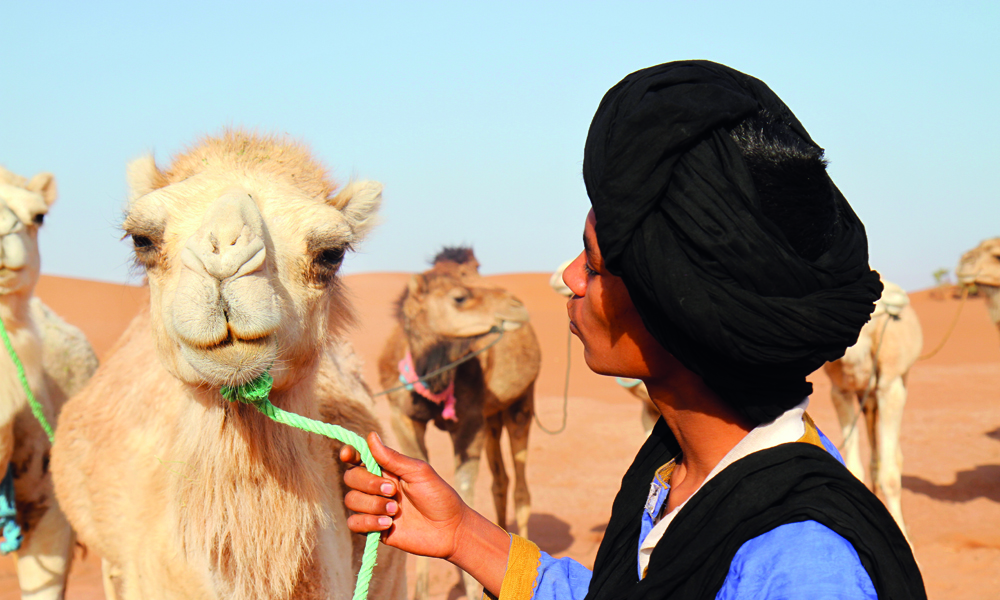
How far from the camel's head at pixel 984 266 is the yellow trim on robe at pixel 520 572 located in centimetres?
652

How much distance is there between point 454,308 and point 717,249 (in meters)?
5.66

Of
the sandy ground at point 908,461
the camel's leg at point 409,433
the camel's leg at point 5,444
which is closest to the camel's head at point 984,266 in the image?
the sandy ground at point 908,461

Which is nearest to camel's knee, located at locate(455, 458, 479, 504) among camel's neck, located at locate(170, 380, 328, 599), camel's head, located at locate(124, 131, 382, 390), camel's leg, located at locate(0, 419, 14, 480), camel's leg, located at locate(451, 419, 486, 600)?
camel's leg, located at locate(451, 419, 486, 600)

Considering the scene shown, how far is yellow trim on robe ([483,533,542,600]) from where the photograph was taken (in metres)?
1.72

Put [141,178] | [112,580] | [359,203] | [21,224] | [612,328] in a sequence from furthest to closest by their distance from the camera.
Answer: [21,224], [112,580], [359,203], [141,178], [612,328]

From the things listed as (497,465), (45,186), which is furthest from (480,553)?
(497,465)

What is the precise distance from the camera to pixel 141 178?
2520 millimetres

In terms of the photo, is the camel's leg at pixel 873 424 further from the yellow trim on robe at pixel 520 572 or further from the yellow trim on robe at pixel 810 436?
the yellow trim on robe at pixel 810 436

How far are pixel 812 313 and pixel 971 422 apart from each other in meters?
14.7

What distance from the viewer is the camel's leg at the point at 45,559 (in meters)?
4.29

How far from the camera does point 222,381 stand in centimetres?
190

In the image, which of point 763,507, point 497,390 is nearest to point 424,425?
point 497,390

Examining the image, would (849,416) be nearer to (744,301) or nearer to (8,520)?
(8,520)

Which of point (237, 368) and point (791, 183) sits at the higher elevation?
point (791, 183)
